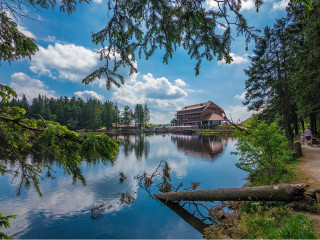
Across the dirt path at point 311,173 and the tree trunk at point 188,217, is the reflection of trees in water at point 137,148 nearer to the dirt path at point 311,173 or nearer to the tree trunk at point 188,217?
the tree trunk at point 188,217

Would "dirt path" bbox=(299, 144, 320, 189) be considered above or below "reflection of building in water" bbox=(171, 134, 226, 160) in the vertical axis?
above

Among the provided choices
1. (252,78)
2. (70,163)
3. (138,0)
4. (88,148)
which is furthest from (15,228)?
(252,78)

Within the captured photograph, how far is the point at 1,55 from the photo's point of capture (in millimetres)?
4324

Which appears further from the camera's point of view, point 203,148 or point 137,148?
point 137,148

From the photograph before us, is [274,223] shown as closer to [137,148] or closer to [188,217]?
[188,217]

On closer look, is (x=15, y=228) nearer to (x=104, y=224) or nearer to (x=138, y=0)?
(x=104, y=224)

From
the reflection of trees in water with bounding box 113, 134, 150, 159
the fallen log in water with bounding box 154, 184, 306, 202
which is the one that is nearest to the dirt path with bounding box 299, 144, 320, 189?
the fallen log in water with bounding box 154, 184, 306, 202

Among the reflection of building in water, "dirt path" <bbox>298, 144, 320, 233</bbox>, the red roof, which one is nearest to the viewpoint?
"dirt path" <bbox>298, 144, 320, 233</bbox>

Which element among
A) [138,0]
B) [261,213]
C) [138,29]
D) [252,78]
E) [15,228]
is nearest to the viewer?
[138,0]

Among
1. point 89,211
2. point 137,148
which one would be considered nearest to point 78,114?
point 137,148

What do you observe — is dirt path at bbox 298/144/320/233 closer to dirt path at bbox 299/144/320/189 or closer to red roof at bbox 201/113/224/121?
dirt path at bbox 299/144/320/189

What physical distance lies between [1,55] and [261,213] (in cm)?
970

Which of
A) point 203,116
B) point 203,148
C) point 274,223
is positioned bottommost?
point 203,148

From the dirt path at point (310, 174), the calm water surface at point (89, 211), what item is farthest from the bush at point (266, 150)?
the calm water surface at point (89, 211)
